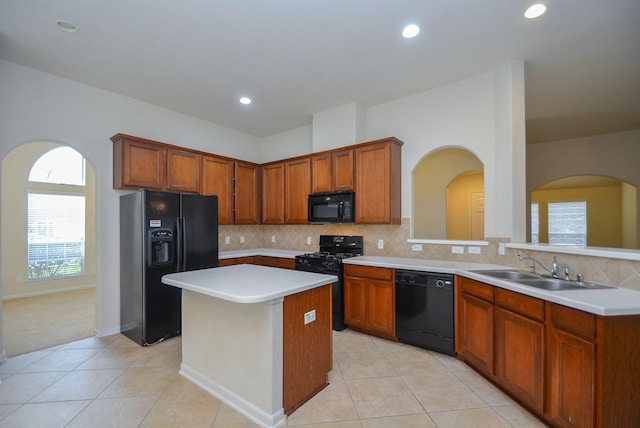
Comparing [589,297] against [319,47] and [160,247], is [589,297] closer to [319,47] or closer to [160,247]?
A: [319,47]

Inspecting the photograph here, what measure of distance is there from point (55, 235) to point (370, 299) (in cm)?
619

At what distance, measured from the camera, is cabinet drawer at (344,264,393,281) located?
3207mm

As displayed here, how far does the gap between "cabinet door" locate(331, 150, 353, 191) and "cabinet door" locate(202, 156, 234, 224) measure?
5.78 ft

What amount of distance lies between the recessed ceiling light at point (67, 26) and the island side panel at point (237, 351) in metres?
2.52

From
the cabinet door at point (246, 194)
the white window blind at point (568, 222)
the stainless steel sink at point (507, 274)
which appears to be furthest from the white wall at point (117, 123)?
the white window blind at point (568, 222)

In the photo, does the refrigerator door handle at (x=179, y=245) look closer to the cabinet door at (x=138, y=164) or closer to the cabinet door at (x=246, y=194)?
the cabinet door at (x=138, y=164)

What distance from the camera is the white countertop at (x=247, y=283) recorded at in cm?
172

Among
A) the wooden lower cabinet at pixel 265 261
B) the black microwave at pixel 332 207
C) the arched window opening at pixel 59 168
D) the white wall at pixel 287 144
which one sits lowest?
the wooden lower cabinet at pixel 265 261

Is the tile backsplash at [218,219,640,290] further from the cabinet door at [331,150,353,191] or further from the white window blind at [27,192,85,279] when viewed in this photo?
the white window blind at [27,192,85,279]

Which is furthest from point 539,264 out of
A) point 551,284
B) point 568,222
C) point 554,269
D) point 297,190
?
point 568,222

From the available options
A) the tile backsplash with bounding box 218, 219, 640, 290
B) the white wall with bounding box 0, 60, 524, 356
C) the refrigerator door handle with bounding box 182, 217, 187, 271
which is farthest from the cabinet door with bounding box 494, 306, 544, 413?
the refrigerator door handle with bounding box 182, 217, 187, 271

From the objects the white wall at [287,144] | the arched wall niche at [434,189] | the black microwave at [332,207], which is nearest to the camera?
the black microwave at [332,207]

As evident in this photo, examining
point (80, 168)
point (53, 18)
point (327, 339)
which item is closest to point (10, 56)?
point (53, 18)

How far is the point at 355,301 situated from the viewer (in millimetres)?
3467
